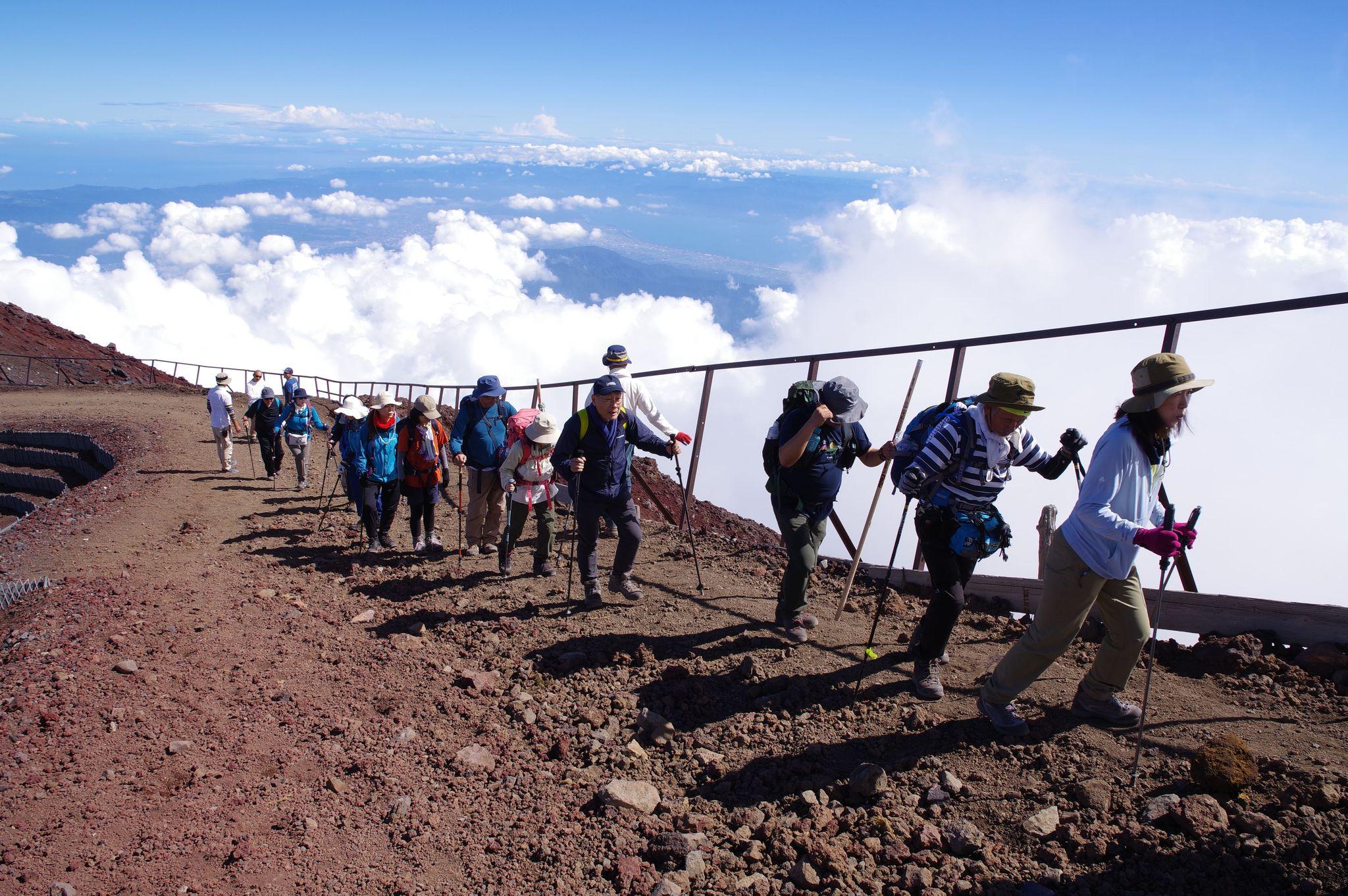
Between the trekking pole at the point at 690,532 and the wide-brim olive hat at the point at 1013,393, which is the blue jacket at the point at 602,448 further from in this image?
the wide-brim olive hat at the point at 1013,393

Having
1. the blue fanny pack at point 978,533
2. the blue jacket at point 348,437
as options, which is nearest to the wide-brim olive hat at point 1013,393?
the blue fanny pack at point 978,533

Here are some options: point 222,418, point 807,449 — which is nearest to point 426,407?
point 807,449

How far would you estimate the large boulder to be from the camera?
3.21 metres

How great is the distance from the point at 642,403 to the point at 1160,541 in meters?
3.95

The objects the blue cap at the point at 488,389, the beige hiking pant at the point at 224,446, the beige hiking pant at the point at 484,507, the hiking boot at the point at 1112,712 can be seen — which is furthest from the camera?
the beige hiking pant at the point at 224,446

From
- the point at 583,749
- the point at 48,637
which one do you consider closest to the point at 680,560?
the point at 583,749

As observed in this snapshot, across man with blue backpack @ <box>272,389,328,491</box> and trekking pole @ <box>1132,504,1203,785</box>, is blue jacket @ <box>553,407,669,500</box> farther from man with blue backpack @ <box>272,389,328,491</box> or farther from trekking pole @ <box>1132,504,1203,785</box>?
man with blue backpack @ <box>272,389,328,491</box>

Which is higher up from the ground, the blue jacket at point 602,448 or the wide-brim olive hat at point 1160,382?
the wide-brim olive hat at point 1160,382

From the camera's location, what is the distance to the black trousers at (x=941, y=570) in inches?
162

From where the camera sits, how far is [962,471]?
13.2 ft

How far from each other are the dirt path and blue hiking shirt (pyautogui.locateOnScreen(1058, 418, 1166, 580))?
984 millimetres

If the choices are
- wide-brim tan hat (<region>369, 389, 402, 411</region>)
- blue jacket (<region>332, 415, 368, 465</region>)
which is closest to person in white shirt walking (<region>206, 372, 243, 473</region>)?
blue jacket (<region>332, 415, 368, 465</region>)

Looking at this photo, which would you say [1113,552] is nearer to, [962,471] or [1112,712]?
[962,471]

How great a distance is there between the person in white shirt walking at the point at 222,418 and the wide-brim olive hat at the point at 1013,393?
12858mm
